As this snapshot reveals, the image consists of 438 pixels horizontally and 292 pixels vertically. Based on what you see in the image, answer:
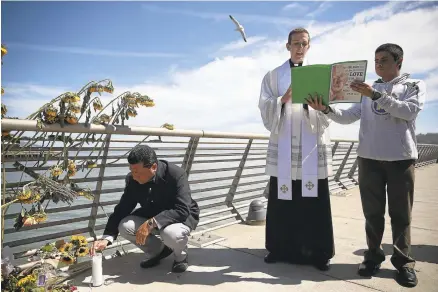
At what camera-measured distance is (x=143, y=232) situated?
9.11 feet

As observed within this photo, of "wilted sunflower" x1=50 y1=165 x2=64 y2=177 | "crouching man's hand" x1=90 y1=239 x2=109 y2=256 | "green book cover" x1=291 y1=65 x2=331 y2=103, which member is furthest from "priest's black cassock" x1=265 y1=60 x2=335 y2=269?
Answer: "wilted sunflower" x1=50 y1=165 x2=64 y2=177

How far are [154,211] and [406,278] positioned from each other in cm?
215

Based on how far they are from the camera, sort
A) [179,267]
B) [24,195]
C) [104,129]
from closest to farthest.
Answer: [24,195]
[104,129]
[179,267]

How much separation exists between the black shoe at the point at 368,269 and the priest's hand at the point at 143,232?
71.2 inches

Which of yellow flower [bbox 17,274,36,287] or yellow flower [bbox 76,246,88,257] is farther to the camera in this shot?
yellow flower [bbox 76,246,88,257]

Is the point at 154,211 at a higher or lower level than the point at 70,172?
lower

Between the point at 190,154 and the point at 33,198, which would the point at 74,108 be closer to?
the point at 33,198

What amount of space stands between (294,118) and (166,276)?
178 centimetres

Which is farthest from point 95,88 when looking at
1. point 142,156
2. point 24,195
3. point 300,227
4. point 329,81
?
point 300,227

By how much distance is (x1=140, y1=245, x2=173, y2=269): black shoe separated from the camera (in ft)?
10.1

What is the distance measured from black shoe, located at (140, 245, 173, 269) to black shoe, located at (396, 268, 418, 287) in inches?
77.7

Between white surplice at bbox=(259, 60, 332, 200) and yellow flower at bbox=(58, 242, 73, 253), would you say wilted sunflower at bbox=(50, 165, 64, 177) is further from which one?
white surplice at bbox=(259, 60, 332, 200)

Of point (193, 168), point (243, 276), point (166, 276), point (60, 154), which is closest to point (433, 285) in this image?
point (243, 276)

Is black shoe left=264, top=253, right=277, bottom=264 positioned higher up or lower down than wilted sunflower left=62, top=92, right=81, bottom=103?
lower down
